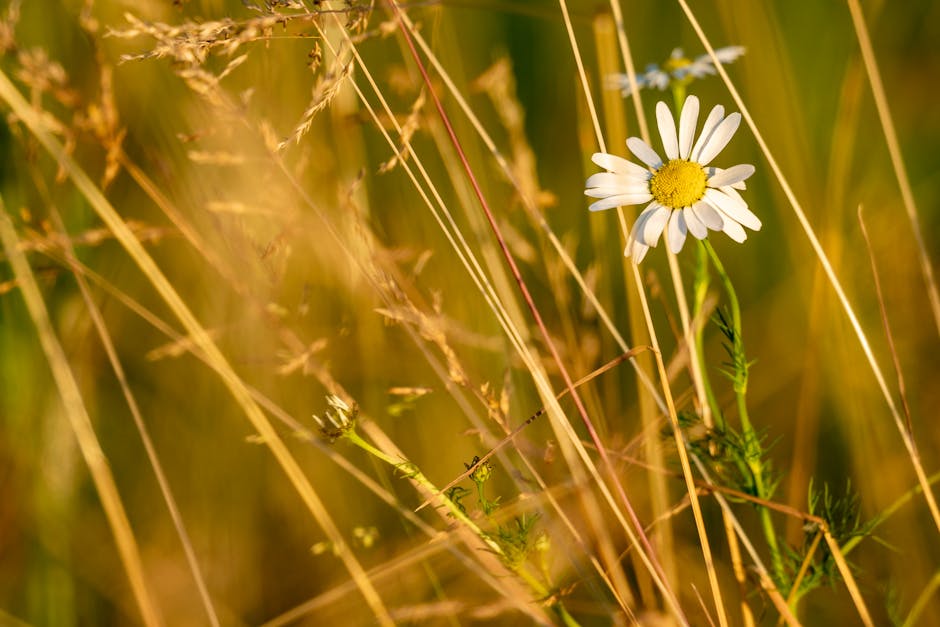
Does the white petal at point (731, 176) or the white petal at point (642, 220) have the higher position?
the white petal at point (731, 176)

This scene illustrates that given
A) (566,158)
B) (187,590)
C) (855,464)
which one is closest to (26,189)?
(187,590)

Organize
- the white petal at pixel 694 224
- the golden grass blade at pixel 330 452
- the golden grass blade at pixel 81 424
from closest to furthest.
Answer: the white petal at pixel 694 224 < the golden grass blade at pixel 330 452 < the golden grass blade at pixel 81 424

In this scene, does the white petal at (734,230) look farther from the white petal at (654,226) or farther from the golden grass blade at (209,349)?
the golden grass blade at (209,349)

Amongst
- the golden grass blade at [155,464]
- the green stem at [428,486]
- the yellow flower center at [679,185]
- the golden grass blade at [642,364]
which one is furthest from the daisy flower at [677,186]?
the golden grass blade at [155,464]

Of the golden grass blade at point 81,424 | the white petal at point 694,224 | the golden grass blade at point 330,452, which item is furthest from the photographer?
the golden grass blade at point 81,424

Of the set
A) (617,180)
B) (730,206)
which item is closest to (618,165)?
(617,180)

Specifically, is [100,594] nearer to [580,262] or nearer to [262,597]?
[262,597]

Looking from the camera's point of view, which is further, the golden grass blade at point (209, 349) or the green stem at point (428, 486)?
the golden grass blade at point (209, 349)

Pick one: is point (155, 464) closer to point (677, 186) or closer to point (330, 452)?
point (330, 452)
